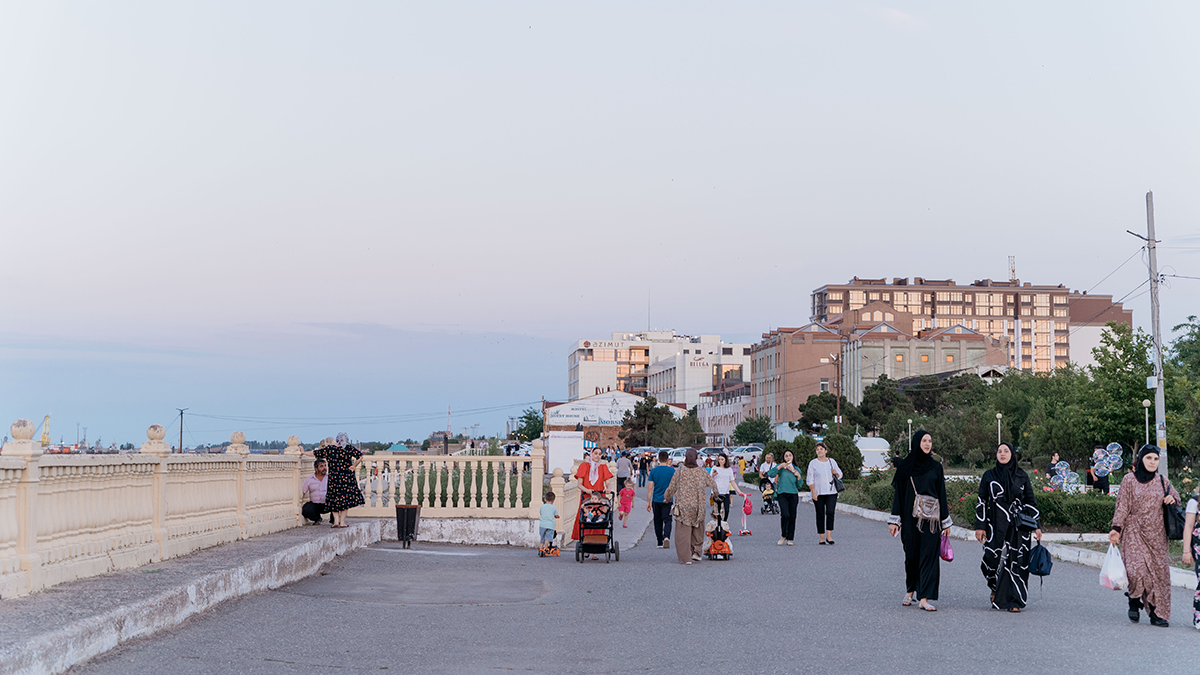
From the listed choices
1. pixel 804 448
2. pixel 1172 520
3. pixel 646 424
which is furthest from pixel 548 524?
pixel 646 424

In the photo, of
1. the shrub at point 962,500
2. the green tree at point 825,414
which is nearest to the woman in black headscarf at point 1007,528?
the shrub at point 962,500

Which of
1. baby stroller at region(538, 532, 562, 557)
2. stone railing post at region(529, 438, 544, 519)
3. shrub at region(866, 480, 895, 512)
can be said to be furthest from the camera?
shrub at region(866, 480, 895, 512)

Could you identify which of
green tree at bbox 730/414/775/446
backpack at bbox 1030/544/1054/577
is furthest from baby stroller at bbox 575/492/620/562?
green tree at bbox 730/414/775/446

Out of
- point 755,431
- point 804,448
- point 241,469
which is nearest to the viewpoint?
point 241,469

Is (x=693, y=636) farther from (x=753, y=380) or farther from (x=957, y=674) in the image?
(x=753, y=380)

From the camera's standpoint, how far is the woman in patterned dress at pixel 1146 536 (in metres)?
10.5

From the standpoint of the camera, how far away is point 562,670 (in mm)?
7910

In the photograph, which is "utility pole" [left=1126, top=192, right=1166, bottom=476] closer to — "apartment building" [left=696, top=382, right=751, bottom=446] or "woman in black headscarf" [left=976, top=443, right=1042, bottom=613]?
"woman in black headscarf" [left=976, top=443, right=1042, bottom=613]

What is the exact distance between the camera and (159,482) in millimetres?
11117

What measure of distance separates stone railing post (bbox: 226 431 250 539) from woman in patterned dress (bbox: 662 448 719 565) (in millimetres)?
6325

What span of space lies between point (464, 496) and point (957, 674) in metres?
13.1

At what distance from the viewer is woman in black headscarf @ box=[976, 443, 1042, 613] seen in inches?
447

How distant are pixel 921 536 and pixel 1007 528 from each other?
834mm

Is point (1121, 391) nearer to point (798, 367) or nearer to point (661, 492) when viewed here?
point (661, 492)
